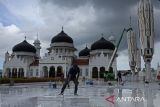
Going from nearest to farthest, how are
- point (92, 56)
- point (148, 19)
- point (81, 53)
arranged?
point (148, 19) → point (92, 56) → point (81, 53)

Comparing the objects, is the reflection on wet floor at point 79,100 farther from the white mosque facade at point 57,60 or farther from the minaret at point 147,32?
the white mosque facade at point 57,60

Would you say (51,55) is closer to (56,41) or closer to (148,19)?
(56,41)

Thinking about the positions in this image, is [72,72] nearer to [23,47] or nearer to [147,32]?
[147,32]

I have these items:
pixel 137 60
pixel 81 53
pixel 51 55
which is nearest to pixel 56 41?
pixel 51 55

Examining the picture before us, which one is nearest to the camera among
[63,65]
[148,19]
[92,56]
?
[148,19]

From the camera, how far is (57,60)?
70.3 metres

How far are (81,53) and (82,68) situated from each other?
14992 millimetres

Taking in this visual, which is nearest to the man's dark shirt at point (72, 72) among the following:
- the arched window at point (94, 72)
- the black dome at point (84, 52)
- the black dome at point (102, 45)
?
the arched window at point (94, 72)

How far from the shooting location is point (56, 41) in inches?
2899

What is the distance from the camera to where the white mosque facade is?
70500mm

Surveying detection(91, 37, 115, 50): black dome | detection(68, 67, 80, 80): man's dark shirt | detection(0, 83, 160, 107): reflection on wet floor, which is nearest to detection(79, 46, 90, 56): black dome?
detection(91, 37, 115, 50): black dome

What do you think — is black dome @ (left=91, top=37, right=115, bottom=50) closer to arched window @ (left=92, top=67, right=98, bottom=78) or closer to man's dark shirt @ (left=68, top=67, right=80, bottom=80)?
arched window @ (left=92, top=67, right=98, bottom=78)

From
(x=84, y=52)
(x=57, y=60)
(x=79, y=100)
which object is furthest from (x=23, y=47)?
(x=79, y=100)

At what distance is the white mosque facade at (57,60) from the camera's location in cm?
7050
